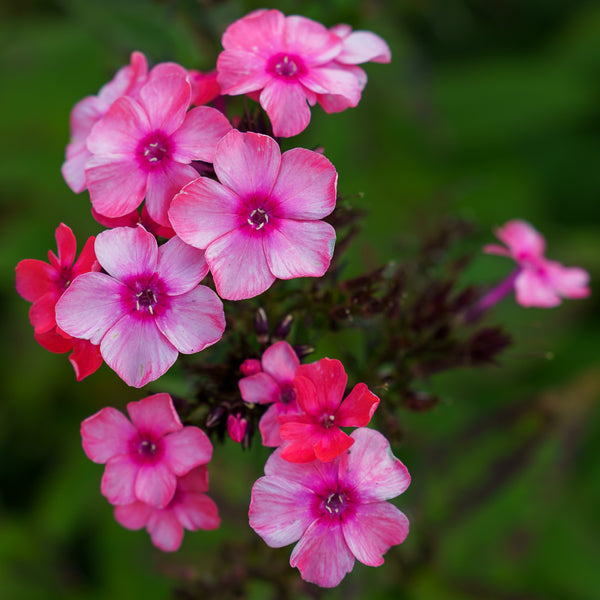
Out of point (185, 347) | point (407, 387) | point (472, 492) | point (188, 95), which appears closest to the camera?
point (185, 347)

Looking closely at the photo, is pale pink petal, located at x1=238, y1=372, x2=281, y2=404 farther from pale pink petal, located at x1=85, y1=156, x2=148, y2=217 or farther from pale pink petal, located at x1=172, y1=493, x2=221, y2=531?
pale pink petal, located at x1=85, y1=156, x2=148, y2=217

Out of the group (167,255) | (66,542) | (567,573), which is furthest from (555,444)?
(66,542)

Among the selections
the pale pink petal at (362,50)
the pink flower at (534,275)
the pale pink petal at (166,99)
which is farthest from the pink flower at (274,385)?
the pink flower at (534,275)

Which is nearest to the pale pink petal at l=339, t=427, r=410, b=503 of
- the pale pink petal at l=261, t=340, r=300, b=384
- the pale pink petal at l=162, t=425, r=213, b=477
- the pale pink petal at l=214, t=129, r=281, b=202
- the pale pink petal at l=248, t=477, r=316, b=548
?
the pale pink petal at l=248, t=477, r=316, b=548

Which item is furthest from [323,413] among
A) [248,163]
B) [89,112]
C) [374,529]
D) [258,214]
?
[89,112]

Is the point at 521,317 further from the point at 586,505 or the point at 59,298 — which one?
the point at 59,298

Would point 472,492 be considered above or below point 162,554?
above

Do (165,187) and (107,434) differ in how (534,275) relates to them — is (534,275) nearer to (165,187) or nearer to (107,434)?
(165,187)

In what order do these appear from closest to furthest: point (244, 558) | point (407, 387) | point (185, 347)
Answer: point (185, 347)
point (407, 387)
point (244, 558)
